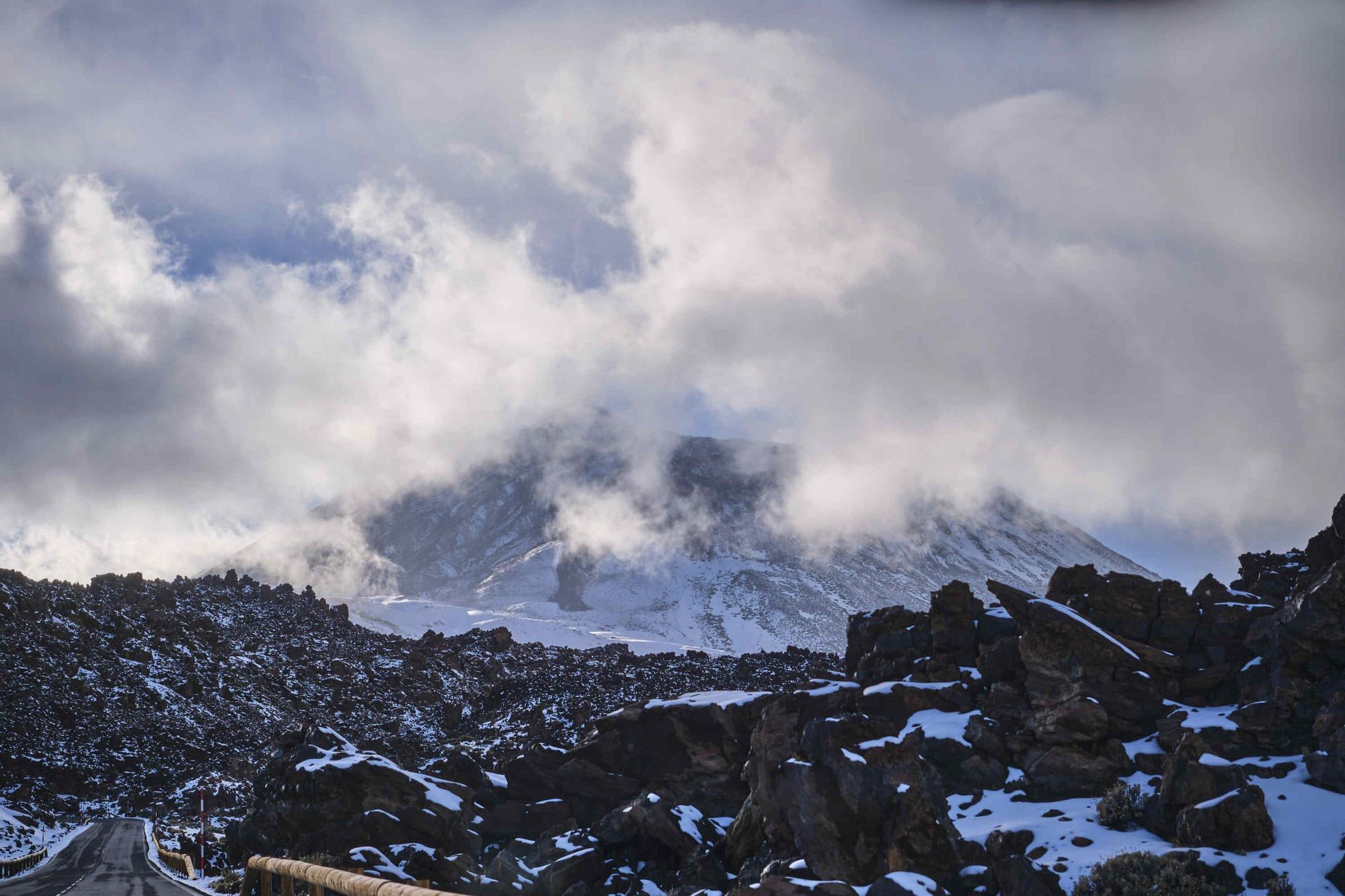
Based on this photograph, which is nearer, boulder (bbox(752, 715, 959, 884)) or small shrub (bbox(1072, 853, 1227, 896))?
small shrub (bbox(1072, 853, 1227, 896))

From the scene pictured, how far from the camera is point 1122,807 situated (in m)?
32.2

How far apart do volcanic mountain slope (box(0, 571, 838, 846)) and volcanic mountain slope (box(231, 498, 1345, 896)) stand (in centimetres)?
2060

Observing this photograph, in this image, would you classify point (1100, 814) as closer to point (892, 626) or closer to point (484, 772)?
point (892, 626)

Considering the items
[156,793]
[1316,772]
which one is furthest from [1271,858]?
[156,793]

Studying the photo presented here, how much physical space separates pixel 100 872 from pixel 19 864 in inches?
262

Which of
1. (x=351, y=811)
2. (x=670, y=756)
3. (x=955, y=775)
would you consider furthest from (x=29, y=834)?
(x=955, y=775)

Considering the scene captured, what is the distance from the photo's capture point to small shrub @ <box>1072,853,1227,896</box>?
2606 centimetres

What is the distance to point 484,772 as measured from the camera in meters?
50.7

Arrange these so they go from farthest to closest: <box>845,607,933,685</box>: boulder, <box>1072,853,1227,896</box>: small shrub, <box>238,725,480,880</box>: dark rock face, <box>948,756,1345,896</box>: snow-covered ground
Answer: <box>845,607,933,685</box>: boulder, <box>238,725,480,880</box>: dark rock face, <box>948,756,1345,896</box>: snow-covered ground, <box>1072,853,1227,896</box>: small shrub

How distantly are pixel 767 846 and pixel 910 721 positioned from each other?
991cm

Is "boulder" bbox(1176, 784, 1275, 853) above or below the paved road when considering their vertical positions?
above

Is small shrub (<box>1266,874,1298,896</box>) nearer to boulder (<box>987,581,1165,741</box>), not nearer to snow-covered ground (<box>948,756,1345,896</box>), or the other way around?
snow-covered ground (<box>948,756,1345,896</box>)

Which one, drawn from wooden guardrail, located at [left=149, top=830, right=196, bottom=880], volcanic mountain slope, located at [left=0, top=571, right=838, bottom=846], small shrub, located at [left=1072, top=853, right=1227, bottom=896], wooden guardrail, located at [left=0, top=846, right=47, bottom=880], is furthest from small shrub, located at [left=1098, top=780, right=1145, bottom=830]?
wooden guardrail, located at [left=0, top=846, right=47, bottom=880]

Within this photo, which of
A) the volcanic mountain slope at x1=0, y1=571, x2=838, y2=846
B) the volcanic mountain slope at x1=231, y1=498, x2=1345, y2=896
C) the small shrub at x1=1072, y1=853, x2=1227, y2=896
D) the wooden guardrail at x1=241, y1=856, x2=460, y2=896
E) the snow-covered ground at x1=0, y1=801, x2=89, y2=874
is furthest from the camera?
the volcanic mountain slope at x1=0, y1=571, x2=838, y2=846
